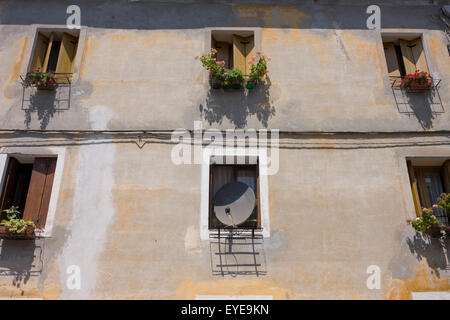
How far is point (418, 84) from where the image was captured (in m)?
→ 9.25

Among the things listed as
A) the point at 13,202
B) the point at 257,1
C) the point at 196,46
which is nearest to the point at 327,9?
the point at 257,1

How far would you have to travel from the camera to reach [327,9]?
34.0 ft

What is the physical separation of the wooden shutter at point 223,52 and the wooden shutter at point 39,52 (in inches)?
176

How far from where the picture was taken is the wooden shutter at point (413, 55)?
9.84 meters

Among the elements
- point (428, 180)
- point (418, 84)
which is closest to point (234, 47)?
point (418, 84)

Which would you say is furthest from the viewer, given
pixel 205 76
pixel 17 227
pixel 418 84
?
pixel 205 76

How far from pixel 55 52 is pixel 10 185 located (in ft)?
12.3

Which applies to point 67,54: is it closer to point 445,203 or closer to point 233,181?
point 233,181

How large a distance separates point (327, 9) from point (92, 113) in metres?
6.60

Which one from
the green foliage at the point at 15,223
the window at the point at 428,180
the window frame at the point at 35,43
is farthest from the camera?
the window frame at the point at 35,43

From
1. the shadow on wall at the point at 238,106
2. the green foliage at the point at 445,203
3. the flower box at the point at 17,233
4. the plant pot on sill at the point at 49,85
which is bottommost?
the flower box at the point at 17,233

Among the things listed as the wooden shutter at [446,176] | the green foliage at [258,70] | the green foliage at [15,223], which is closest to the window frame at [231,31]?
the green foliage at [258,70]

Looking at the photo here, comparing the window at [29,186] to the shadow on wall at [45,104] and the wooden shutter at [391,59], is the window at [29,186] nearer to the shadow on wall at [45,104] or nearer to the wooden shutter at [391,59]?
the shadow on wall at [45,104]

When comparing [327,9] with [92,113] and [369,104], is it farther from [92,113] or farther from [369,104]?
[92,113]
